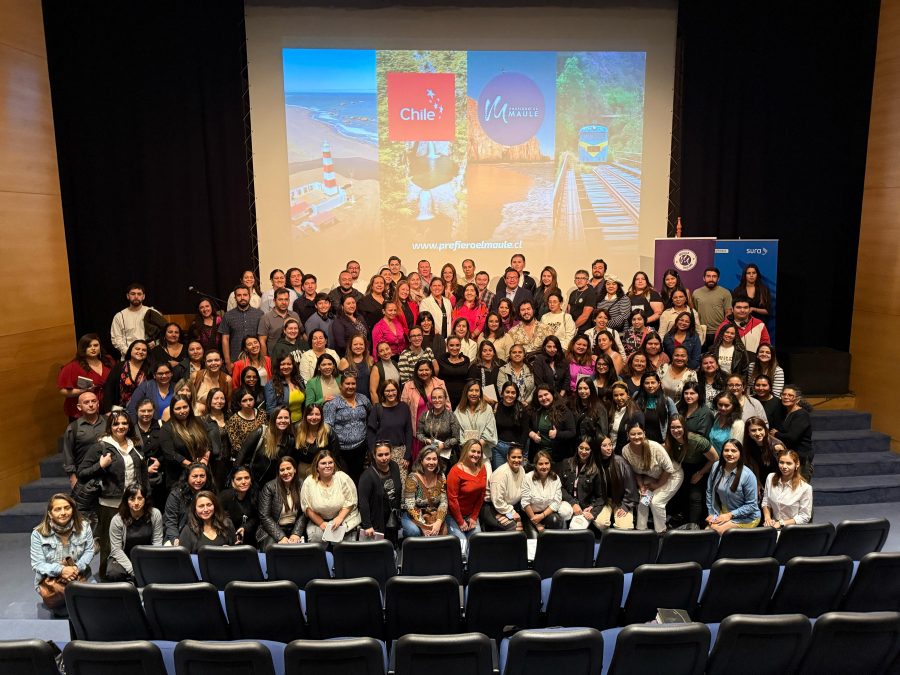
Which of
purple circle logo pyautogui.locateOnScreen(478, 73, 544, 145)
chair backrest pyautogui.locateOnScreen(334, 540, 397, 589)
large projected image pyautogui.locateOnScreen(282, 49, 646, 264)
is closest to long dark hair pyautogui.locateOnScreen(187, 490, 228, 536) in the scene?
chair backrest pyautogui.locateOnScreen(334, 540, 397, 589)

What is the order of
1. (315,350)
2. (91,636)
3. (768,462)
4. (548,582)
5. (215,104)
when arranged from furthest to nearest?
(215,104)
(315,350)
(768,462)
(548,582)
(91,636)

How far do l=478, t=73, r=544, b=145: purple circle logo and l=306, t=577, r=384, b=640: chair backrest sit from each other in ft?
21.5

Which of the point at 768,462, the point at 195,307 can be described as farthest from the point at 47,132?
the point at 768,462

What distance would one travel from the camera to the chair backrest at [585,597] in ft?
11.3

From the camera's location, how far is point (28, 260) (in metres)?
6.71

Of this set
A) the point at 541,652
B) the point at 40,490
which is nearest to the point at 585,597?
the point at 541,652

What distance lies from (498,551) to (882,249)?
615 cm

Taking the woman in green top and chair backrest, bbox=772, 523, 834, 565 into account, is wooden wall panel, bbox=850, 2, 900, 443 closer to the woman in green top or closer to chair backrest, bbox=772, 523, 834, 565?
the woman in green top

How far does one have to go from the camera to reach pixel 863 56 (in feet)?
27.2

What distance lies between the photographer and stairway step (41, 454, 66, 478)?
21.8 ft

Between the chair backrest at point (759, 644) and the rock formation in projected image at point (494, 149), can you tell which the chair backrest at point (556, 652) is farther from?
the rock formation in projected image at point (494, 149)

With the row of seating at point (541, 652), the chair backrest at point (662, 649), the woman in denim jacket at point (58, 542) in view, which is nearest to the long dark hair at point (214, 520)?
the woman in denim jacket at point (58, 542)

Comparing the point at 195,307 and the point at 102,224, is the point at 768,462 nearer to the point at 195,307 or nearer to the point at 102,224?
the point at 195,307

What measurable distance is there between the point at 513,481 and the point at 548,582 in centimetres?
146
